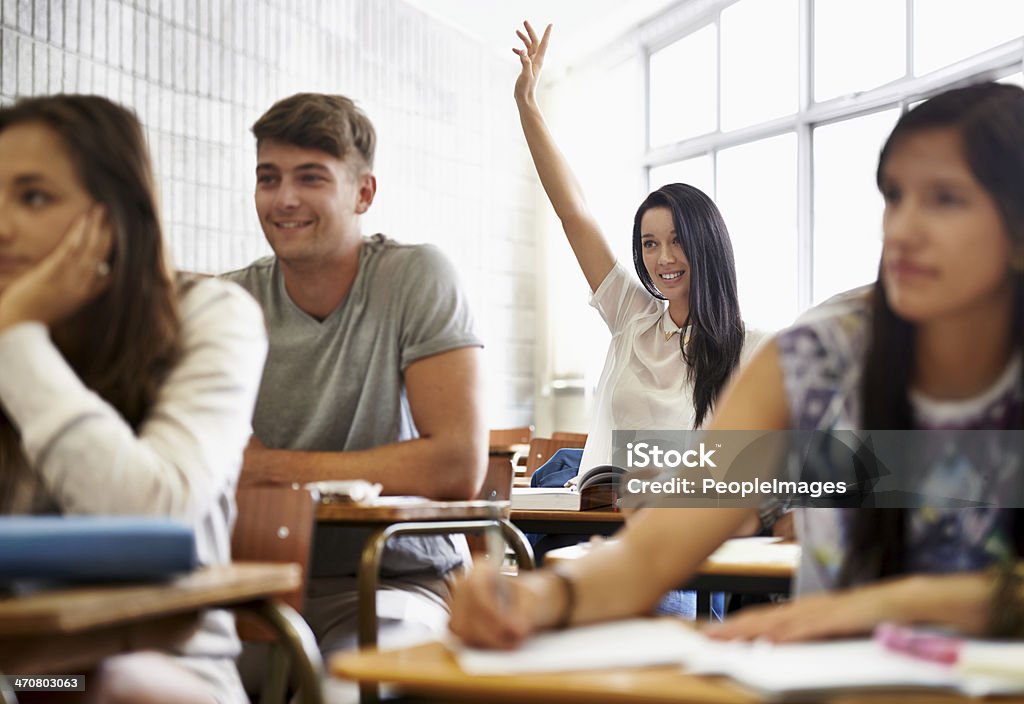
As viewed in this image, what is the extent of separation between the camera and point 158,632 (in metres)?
1.10

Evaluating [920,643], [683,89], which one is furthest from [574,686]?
[683,89]

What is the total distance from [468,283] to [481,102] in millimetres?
1389

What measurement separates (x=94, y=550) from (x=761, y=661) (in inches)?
23.0

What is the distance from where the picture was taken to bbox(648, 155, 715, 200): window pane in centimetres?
782

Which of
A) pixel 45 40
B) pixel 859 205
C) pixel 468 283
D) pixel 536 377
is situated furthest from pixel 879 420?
pixel 536 377

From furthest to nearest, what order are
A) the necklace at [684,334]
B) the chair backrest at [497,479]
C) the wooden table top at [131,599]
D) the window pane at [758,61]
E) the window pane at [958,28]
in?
the window pane at [758,61], the window pane at [958,28], the necklace at [684,334], the chair backrest at [497,479], the wooden table top at [131,599]

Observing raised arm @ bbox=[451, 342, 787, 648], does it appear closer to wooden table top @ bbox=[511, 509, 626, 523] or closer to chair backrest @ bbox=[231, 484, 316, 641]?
A: chair backrest @ bbox=[231, 484, 316, 641]

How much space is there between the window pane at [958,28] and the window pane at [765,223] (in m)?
1.19

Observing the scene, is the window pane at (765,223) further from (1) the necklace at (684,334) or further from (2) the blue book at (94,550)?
(2) the blue book at (94,550)

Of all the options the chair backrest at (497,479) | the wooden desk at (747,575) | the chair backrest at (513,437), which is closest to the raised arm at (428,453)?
the chair backrest at (497,479)

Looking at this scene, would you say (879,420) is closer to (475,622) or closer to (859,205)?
(475,622)

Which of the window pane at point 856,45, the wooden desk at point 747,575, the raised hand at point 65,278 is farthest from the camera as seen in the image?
the window pane at point 856,45

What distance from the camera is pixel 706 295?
3.50m

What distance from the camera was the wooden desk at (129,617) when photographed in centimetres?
92
